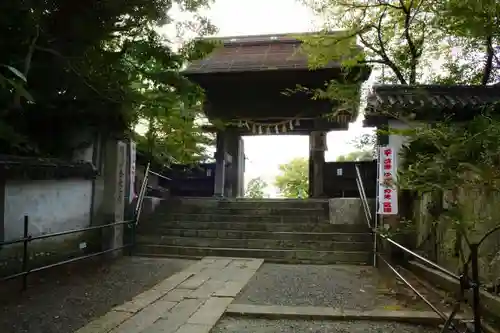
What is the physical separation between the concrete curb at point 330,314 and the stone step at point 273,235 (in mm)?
4153

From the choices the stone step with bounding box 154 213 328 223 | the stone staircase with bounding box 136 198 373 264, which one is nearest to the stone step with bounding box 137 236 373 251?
the stone staircase with bounding box 136 198 373 264

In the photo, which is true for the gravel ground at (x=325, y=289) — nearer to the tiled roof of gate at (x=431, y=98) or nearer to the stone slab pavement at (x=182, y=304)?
the stone slab pavement at (x=182, y=304)

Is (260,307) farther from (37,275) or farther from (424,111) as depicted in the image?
(424,111)

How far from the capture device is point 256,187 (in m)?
20.8

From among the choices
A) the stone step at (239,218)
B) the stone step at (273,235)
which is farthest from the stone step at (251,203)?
the stone step at (273,235)

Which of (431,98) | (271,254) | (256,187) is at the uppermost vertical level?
(431,98)

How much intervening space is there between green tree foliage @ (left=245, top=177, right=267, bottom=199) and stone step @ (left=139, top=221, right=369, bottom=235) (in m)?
10.5

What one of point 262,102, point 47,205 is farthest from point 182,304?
point 262,102

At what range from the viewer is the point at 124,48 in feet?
Result: 21.2

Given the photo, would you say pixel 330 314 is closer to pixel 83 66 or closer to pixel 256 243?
pixel 256 243

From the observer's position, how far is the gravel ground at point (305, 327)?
13.6 ft

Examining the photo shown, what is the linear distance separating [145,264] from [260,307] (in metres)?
3.57

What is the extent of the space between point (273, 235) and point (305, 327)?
16.4 feet

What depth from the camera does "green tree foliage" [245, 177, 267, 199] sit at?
67.2 ft
